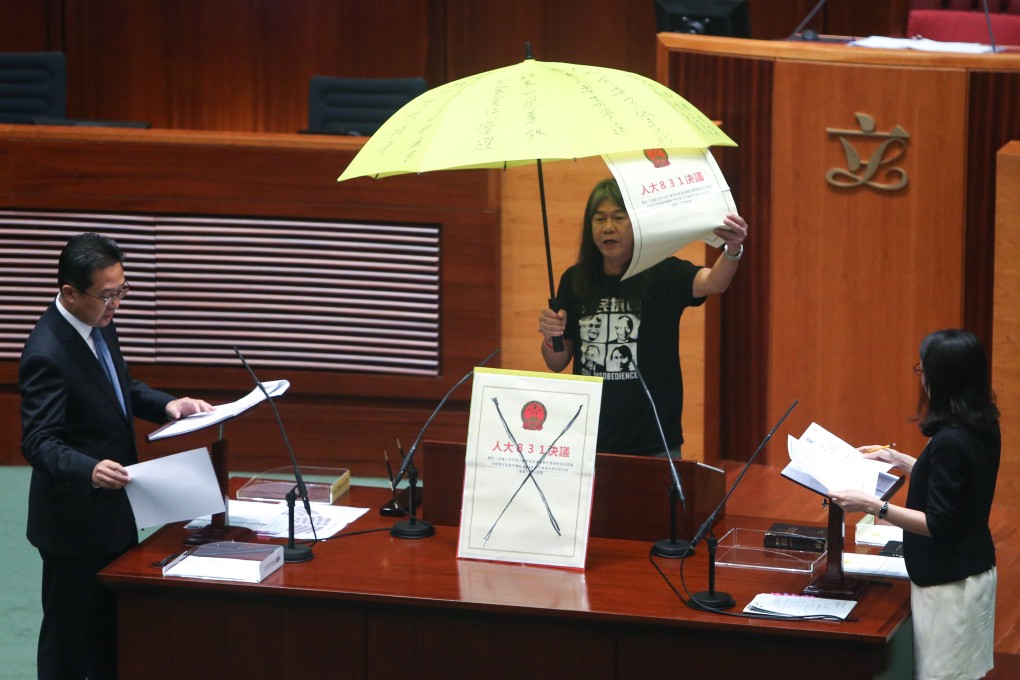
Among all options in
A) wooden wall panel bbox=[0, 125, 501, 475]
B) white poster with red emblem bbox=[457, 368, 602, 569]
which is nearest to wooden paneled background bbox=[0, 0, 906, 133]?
wooden wall panel bbox=[0, 125, 501, 475]

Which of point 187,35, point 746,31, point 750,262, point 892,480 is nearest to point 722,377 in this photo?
point 750,262

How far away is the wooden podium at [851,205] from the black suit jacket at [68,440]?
2868mm

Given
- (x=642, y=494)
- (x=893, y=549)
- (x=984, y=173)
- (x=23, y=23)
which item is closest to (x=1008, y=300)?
(x=984, y=173)

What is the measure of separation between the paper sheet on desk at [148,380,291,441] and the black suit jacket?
14 cm

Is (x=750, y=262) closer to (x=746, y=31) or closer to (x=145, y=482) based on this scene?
(x=746, y=31)

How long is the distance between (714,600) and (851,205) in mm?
2825

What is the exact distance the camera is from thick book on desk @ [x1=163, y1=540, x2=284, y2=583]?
2.98 metres

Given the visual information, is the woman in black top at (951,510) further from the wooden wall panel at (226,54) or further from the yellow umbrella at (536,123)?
the wooden wall panel at (226,54)

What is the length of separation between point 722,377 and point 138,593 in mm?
3110

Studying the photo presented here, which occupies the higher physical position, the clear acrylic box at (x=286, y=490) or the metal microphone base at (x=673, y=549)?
the clear acrylic box at (x=286, y=490)

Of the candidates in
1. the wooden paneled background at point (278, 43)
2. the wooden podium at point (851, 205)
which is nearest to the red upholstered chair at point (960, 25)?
the wooden paneled background at point (278, 43)

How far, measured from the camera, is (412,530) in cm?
327

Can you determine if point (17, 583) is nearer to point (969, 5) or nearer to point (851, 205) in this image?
point (851, 205)

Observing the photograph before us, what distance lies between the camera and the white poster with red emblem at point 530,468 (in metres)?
3.05
